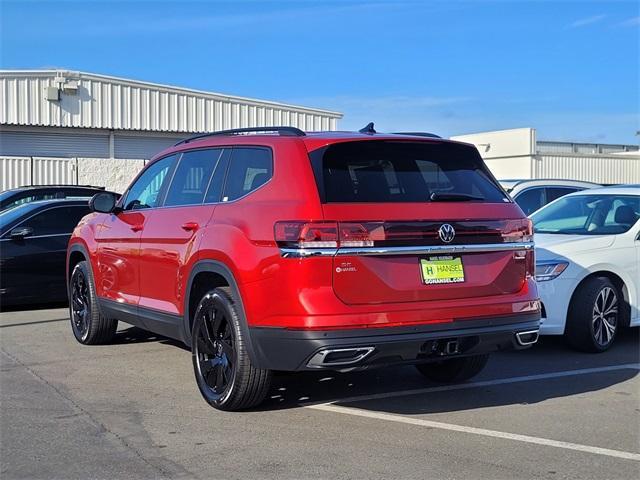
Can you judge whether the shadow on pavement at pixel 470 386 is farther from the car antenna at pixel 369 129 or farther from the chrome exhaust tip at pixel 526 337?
the car antenna at pixel 369 129

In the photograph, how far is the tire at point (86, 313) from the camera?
7.59 metres

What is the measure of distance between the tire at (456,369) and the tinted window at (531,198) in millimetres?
7436

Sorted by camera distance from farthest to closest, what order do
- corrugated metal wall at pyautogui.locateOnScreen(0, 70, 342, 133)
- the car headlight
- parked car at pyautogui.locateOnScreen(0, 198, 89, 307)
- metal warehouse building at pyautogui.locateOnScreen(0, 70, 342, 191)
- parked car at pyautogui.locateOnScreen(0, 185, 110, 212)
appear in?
corrugated metal wall at pyautogui.locateOnScreen(0, 70, 342, 133) < metal warehouse building at pyautogui.locateOnScreen(0, 70, 342, 191) < parked car at pyautogui.locateOnScreen(0, 185, 110, 212) < parked car at pyautogui.locateOnScreen(0, 198, 89, 307) < the car headlight

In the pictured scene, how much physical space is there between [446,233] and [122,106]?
22.3 m

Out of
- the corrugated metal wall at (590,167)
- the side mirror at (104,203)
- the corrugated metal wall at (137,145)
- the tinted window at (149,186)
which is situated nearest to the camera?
the tinted window at (149,186)

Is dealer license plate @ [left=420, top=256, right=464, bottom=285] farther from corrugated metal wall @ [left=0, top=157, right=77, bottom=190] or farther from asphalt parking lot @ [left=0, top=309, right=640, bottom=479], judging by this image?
corrugated metal wall @ [left=0, top=157, right=77, bottom=190]

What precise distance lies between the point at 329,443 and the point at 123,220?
3.22 m

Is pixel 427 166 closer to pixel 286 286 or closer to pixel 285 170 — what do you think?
pixel 285 170

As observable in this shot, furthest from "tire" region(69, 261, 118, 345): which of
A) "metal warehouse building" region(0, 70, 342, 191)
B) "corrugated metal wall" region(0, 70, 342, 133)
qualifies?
"corrugated metal wall" region(0, 70, 342, 133)

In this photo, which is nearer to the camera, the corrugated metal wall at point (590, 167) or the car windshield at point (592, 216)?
the car windshield at point (592, 216)

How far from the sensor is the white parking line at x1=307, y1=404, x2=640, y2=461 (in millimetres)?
4648

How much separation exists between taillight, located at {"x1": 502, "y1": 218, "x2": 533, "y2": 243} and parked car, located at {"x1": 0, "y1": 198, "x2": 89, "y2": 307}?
6.91 metres

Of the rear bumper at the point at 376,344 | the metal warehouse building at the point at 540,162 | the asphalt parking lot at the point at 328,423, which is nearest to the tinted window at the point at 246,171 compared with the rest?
the rear bumper at the point at 376,344

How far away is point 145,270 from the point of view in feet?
20.9
